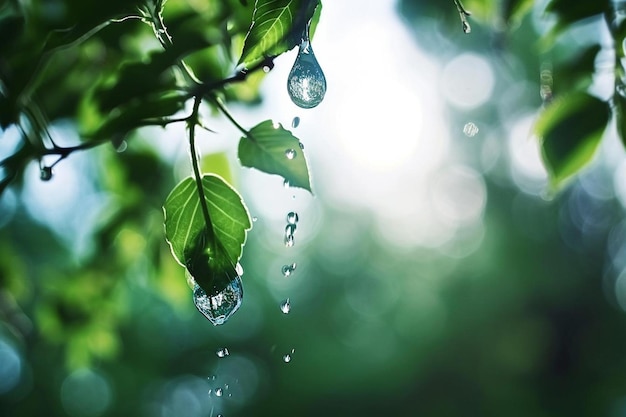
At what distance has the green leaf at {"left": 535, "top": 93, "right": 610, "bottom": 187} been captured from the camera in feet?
2.04

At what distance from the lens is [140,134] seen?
0.95m

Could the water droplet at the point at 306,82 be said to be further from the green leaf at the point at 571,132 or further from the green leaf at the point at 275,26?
the green leaf at the point at 571,132

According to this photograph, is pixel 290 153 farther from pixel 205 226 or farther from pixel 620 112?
pixel 620 112

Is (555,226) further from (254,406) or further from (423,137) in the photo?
(254,406)

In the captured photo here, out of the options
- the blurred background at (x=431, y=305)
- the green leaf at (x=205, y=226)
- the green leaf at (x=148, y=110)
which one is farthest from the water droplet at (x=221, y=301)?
the blurred background at (x=431, y=305)

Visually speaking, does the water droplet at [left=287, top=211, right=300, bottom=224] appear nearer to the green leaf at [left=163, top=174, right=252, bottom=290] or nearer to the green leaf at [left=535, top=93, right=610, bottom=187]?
the green leaf at [left=163, top=174, right=252, bottom=290]

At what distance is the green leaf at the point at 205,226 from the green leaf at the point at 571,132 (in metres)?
0.33

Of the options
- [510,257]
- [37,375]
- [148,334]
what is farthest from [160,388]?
[510,257]

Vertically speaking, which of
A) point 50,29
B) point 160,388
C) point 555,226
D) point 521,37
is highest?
point 521,37

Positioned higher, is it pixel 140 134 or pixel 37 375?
pixel 37 375

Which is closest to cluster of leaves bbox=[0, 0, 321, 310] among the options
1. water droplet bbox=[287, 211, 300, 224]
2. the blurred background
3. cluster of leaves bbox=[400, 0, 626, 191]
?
water droplet bbox=[287, 211, 300, 224]

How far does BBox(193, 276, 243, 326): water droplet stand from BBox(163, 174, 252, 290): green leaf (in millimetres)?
20

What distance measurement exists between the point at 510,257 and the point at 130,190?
6.97 meters

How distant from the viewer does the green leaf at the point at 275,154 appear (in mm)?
488
